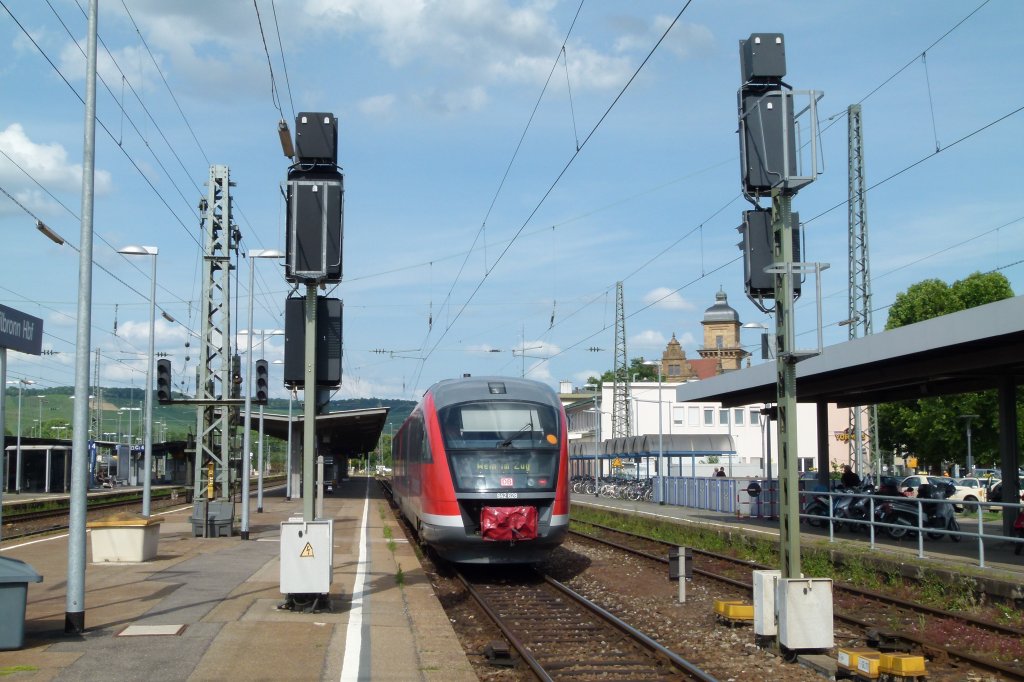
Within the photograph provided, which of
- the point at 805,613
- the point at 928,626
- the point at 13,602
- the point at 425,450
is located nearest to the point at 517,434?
the point at 425,450

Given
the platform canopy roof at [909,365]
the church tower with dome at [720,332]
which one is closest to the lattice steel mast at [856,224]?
the platform canopy roof at [909,365]

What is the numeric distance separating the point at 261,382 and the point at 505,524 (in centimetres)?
991

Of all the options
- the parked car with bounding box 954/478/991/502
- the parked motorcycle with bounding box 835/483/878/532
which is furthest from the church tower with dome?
the parked motorcycle with bounding box 835/483/878/532

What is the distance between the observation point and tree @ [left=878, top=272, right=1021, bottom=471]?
49.5 meters

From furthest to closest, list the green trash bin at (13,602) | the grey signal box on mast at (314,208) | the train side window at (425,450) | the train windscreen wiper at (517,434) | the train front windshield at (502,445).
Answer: the train side window at (425,450) → the train windscreen wiper at (517,434) → the train front windshield at (502,445) → the grey signal box on mast at (314,208) → the green trash bin at (13,602)

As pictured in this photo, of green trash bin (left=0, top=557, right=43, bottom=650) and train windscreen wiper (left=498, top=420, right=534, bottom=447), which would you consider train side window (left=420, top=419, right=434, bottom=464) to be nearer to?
train windscreen wiper (left=498, top=420, right=534, bottom=447)

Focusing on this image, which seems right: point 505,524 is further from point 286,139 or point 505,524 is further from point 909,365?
point 909,365

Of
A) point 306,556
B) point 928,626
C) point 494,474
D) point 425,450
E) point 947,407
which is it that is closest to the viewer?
point 306,556

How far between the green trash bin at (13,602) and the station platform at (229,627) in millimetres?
121

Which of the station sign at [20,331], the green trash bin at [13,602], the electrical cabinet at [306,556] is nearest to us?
the green trash bin at [13,602]

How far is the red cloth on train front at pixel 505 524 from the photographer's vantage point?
15695 mm

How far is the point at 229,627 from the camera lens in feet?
34.4

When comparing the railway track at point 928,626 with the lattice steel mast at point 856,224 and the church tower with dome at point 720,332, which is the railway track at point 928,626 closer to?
the lattice steel mast at point 856,224

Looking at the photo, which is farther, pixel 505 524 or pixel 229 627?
pixel 505 524
